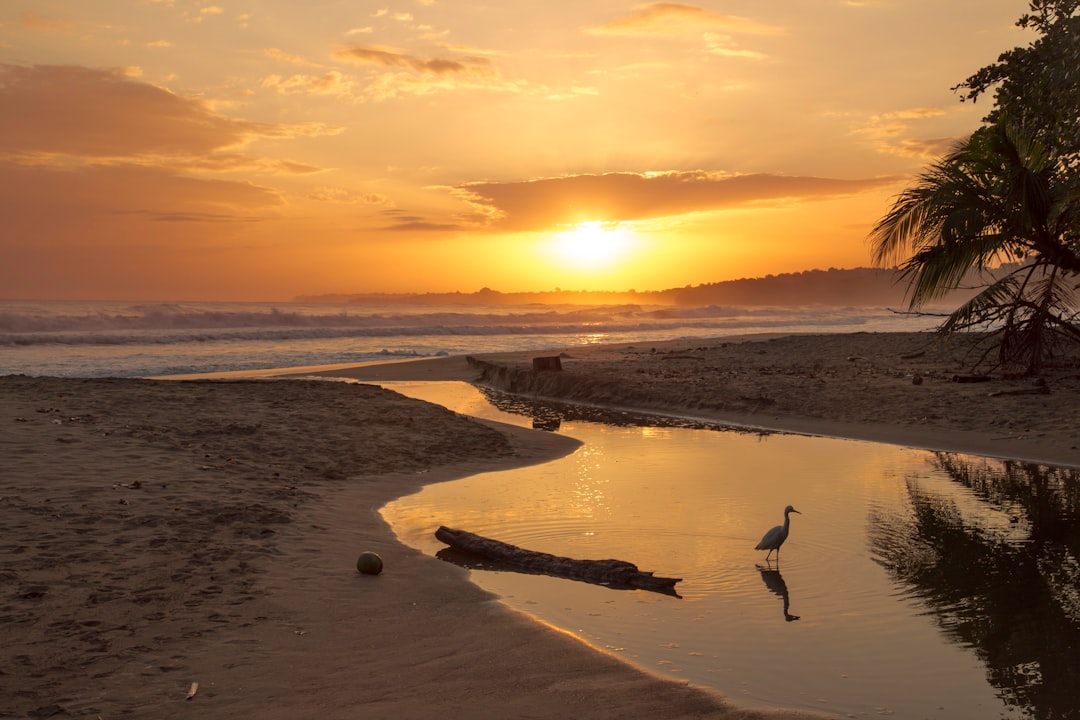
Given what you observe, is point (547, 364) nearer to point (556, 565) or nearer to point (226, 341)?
point (556, 565)

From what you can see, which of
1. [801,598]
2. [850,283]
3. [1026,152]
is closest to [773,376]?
[1026,152]

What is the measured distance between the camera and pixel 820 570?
7.88 m

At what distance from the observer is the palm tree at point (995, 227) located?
53.7 ft

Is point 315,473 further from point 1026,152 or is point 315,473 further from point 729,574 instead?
point 1026,152

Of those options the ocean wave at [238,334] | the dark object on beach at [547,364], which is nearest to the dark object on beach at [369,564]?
the dark object on beach at [547,364]

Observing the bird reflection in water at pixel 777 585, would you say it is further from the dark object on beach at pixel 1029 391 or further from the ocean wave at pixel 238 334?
the ocean wave at pixel 238 334

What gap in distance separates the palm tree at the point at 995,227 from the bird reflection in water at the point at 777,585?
415 inches

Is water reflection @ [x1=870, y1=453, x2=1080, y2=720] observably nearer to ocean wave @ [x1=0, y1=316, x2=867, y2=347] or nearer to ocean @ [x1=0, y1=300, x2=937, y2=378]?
ocean @ [x1=0, y1=300, x2=937, y2=378]

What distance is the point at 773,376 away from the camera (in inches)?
931

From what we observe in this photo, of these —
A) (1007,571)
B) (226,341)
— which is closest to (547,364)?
(1007,571)

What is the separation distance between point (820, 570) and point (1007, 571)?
171cm

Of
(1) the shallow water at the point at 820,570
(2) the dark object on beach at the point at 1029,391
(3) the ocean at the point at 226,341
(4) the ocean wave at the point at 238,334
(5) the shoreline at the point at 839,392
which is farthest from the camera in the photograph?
(4) the ocean wave at the point at 238,334

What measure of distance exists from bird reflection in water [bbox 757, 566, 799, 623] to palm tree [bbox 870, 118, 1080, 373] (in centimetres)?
1055

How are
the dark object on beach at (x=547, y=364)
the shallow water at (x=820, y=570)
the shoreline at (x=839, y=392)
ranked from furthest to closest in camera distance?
the dark object on beach at (x=547, y=364) → the shoreline at (x=839, y=392) → the shallow water at (x=820, y=570)
